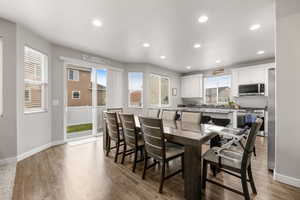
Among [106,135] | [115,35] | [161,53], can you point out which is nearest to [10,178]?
[106,135]

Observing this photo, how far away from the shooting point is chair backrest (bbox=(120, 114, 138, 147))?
7.59 feet

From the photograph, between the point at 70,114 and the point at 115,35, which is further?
the point at 70,114

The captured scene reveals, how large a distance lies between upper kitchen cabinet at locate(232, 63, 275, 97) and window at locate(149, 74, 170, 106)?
9.71 feet

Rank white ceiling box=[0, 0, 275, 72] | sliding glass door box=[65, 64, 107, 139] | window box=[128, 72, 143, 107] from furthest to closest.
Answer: window box=[128, 72, 143, 107]
sliding glass door box=[65, 64, 107, 139]
white ceiling box=[0, 0, 275, 72]

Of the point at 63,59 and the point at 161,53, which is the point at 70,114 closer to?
the point at 63,59

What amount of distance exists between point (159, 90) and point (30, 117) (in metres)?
4.73

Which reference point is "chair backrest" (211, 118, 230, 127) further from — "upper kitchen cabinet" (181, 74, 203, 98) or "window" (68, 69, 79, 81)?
"window" (68, 69, 79, 81)

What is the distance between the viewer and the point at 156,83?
6.30m

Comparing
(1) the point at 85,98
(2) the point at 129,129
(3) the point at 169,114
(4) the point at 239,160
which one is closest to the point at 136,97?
(1) the point at 85,98

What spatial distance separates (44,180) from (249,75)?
266 inches

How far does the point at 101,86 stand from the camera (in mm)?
4781

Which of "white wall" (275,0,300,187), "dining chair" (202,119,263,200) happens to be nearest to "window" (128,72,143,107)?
"dining chair" (202,119,263,200)

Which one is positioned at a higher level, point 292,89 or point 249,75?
point 249,75

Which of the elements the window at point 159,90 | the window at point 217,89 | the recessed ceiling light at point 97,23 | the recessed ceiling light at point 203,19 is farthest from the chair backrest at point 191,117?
the window at point 217,89
